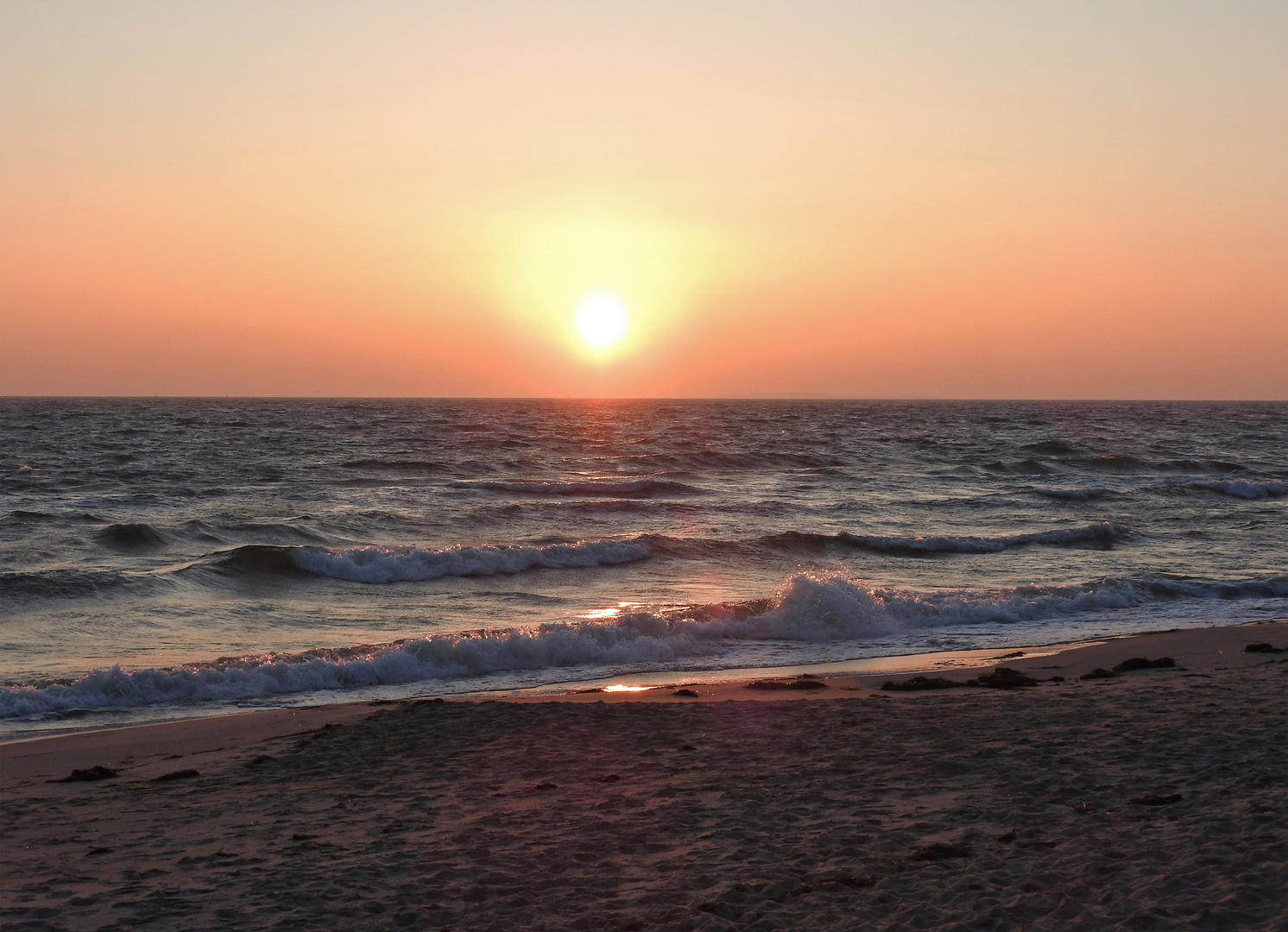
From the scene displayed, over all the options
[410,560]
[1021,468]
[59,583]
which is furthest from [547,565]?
[1021,468]

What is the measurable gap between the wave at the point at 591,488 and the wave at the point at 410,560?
12842 mm

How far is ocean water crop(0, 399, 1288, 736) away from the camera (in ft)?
43.9

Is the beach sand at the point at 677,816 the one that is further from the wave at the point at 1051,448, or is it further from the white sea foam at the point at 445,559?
the wave at the point at 1051,448

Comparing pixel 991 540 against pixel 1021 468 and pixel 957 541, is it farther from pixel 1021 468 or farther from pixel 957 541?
pixel 1021 468

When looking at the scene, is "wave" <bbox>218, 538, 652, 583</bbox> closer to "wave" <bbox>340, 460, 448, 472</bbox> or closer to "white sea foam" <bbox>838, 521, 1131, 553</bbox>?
"white sea foam" <bbox>838, 521, 1131, 553</bbox>

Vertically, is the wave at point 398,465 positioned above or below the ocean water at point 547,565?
above

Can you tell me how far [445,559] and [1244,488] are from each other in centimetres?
3112

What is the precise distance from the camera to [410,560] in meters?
21.4

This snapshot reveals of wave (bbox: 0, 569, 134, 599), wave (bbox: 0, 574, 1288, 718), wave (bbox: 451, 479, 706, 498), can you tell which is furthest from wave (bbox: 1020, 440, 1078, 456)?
wave (bbox: 0, 569, 134, 599)

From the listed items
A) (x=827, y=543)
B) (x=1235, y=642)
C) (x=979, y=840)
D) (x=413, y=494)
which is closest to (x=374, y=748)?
(x=979, y=840)

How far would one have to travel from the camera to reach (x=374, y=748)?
8.97 meters

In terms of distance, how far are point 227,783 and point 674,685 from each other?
18.3ft

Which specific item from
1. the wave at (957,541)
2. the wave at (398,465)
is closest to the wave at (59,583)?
the wave at (957,541)

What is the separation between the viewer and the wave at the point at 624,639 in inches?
460
